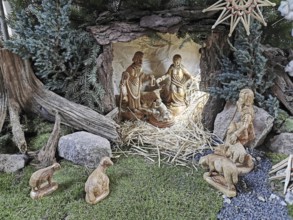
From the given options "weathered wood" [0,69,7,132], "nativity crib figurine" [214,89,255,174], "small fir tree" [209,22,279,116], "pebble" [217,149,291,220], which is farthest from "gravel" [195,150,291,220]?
"weathered wood" [0,69,7,132]

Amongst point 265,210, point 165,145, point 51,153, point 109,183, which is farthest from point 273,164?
point 51,153

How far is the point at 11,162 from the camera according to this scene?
1.70m

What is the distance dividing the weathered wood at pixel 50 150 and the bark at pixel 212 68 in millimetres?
948

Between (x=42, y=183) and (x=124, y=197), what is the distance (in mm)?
Answer: 397

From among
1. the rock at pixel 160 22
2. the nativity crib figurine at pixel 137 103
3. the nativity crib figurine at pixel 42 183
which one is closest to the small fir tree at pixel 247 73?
the rock at pixel 160 22

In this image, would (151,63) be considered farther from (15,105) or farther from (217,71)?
(15,105)

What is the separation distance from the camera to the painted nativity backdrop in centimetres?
177

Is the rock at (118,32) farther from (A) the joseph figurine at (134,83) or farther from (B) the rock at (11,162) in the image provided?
(B) the rock at (11,162)

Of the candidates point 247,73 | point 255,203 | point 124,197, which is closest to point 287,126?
point 247,73

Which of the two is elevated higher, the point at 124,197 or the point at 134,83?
the point at 134,83

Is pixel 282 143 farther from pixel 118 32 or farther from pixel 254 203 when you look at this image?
pixel 118 32

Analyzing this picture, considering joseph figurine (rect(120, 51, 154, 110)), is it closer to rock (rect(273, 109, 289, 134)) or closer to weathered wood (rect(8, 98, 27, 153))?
weathered wood (rect(8, 98, 27, 153))

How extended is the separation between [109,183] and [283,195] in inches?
32.7

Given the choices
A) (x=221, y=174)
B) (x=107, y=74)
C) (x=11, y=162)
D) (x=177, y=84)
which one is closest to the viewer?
(x=221, y=174)
